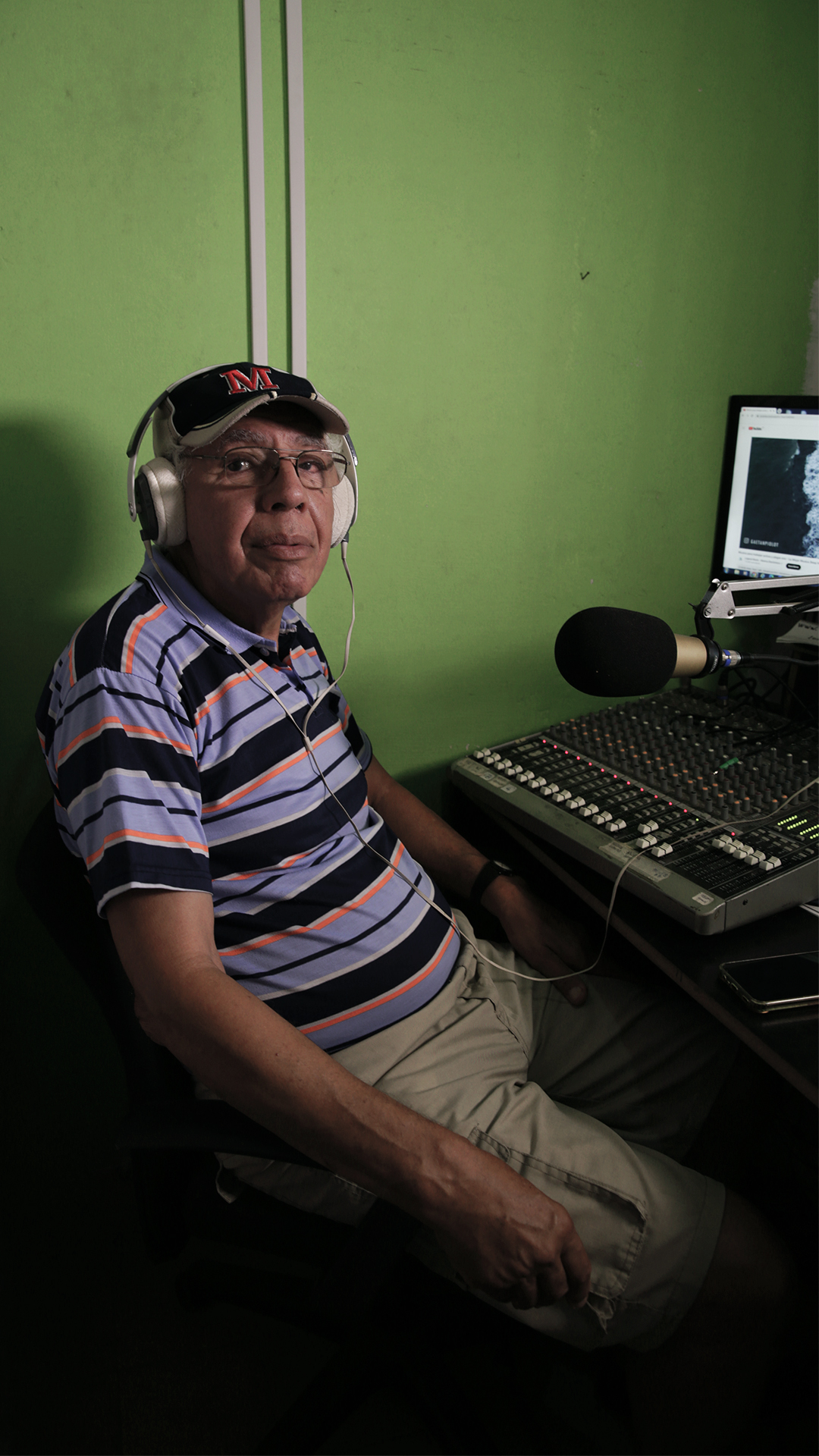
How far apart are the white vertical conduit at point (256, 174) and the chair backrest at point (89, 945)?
33.9 inches

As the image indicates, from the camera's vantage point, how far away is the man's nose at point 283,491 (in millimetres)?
1104

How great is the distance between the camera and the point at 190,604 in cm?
110

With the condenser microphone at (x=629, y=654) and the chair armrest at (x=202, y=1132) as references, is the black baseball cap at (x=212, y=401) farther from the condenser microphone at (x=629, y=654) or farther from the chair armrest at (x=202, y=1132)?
the chair armrest at (x=202, y=1132)

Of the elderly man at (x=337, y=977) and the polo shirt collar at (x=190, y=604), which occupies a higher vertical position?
the polo shirt collar at (x=190, y=604)

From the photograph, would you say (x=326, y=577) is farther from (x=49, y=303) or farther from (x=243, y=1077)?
(x=243, y=1077)

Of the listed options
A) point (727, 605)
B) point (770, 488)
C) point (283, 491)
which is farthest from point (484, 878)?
point (770, 488)

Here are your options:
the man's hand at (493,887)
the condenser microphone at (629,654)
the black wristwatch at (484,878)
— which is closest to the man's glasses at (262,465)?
the condenser microphone at (629,654)

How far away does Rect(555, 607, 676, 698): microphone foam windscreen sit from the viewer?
116cm

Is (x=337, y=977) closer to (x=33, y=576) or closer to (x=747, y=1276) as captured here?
(x=747, y=1276)

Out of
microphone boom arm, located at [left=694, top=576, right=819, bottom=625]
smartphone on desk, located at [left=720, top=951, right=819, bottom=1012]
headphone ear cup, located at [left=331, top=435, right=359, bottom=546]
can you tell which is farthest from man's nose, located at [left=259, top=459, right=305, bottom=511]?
smartphone on desk, located at [left=720, top=951, right=819, bottom=1012]

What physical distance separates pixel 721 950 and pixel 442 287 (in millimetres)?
1197

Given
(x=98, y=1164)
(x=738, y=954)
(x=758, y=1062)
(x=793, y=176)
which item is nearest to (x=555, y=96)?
(x=793, y=176)

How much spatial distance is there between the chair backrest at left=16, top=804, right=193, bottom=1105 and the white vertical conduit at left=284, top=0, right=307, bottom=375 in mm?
882

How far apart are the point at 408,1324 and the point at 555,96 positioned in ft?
6.27
